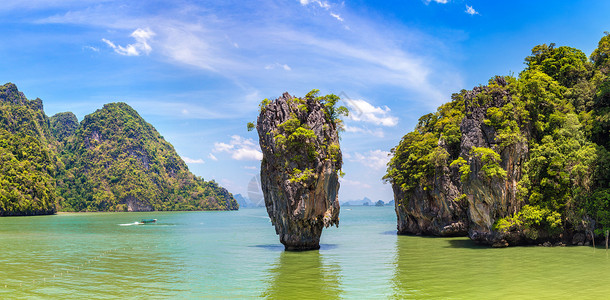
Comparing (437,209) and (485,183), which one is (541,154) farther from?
(437,209)

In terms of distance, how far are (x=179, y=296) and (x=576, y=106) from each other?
3779 centimetres

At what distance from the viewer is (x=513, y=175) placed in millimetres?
35969

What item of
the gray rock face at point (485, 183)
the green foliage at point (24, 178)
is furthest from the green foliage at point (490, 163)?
the green foliage at point (24, 178)

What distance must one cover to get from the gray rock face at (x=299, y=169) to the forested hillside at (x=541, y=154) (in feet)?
37.9

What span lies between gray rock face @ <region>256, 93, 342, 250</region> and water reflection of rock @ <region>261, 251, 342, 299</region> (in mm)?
3623

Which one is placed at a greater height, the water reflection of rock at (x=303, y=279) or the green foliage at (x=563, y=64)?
the green foliage at (x=563, y=64)

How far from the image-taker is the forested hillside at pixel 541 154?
33991mm

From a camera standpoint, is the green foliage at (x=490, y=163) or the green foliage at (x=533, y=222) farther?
the green foliage at (x=490, y=163)

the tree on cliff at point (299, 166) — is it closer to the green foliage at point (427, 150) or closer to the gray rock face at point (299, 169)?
the gray rock face at point (299, 169)

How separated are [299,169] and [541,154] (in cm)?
2106

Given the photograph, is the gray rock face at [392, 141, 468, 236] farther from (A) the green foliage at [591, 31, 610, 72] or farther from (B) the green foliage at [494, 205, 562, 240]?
(A) the green foliage at [591, 31, 610, 72]

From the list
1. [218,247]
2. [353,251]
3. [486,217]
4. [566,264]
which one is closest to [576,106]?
[486,217]

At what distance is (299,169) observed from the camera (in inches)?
1368

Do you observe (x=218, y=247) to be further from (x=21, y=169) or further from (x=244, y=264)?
(x=21, y=169)
